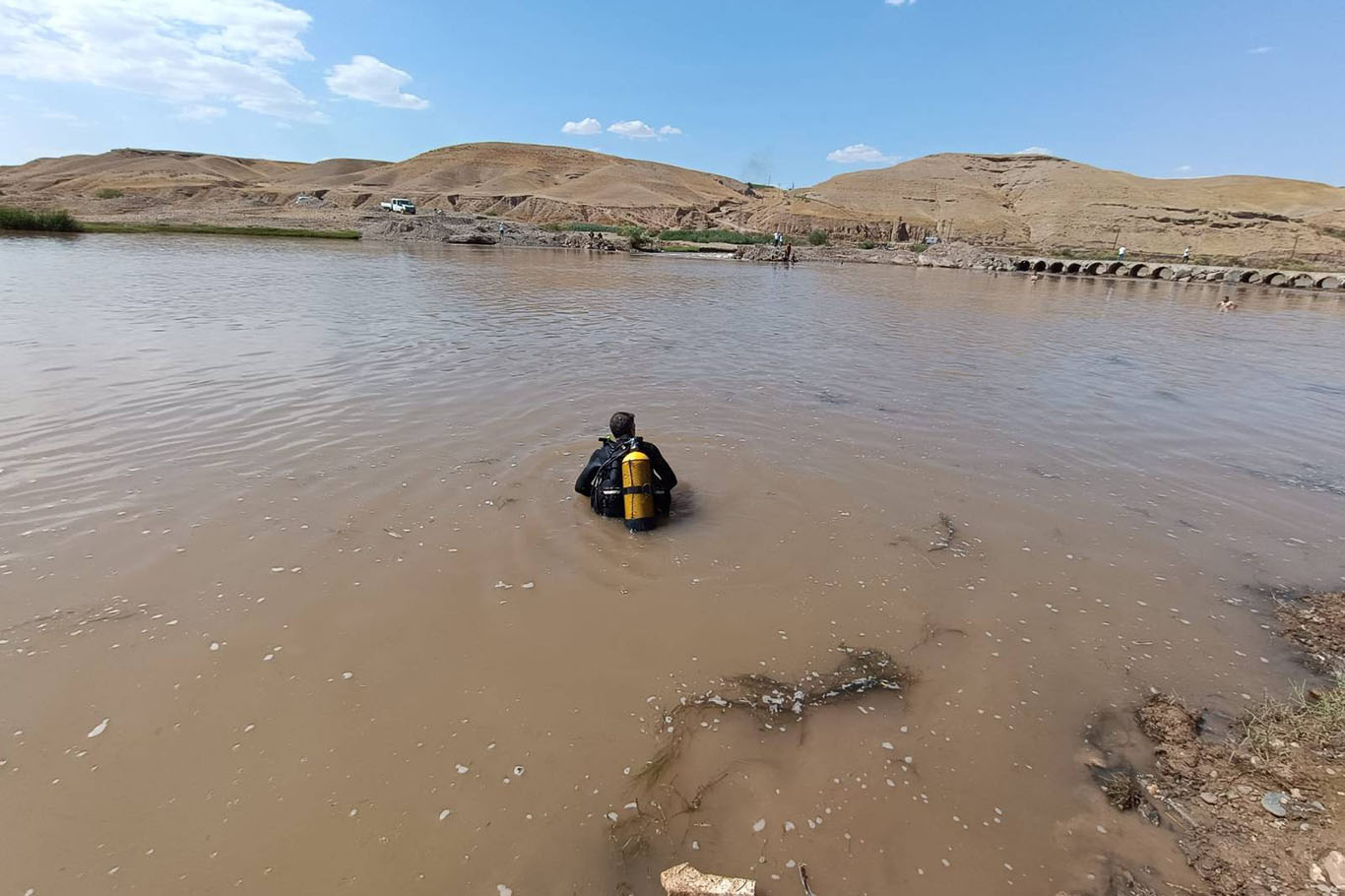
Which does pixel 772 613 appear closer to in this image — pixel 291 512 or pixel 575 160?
pixel 291 512

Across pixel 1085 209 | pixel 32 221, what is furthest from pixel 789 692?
pixel 1085 209

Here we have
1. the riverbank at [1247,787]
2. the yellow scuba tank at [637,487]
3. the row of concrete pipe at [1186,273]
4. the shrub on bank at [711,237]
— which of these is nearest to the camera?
the riverbank at [1247,787]

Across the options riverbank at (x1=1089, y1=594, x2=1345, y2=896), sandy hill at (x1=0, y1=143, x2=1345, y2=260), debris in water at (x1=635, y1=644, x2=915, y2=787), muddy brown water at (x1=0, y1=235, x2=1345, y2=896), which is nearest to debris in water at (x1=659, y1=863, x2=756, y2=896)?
muddy brown water at (x1=0, y1=235, x2=1345, y2=896)

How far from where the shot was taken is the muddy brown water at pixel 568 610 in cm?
294

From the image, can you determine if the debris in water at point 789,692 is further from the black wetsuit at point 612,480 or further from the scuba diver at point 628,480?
the black wetsuit at point 612,480

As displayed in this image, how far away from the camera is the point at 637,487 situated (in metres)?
5.73

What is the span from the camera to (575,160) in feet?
404

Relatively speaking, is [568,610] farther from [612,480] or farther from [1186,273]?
[1186,273]

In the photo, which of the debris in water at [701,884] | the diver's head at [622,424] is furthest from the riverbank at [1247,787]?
the diver's head at [622,424]

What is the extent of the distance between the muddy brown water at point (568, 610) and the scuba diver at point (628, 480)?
24 centimetres

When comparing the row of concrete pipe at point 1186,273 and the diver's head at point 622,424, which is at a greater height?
the row of concrete pipe at point 1186,273

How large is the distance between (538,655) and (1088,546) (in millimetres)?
5151

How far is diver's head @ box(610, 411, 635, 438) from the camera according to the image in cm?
588

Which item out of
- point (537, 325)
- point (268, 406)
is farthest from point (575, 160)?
point (268, 406)
